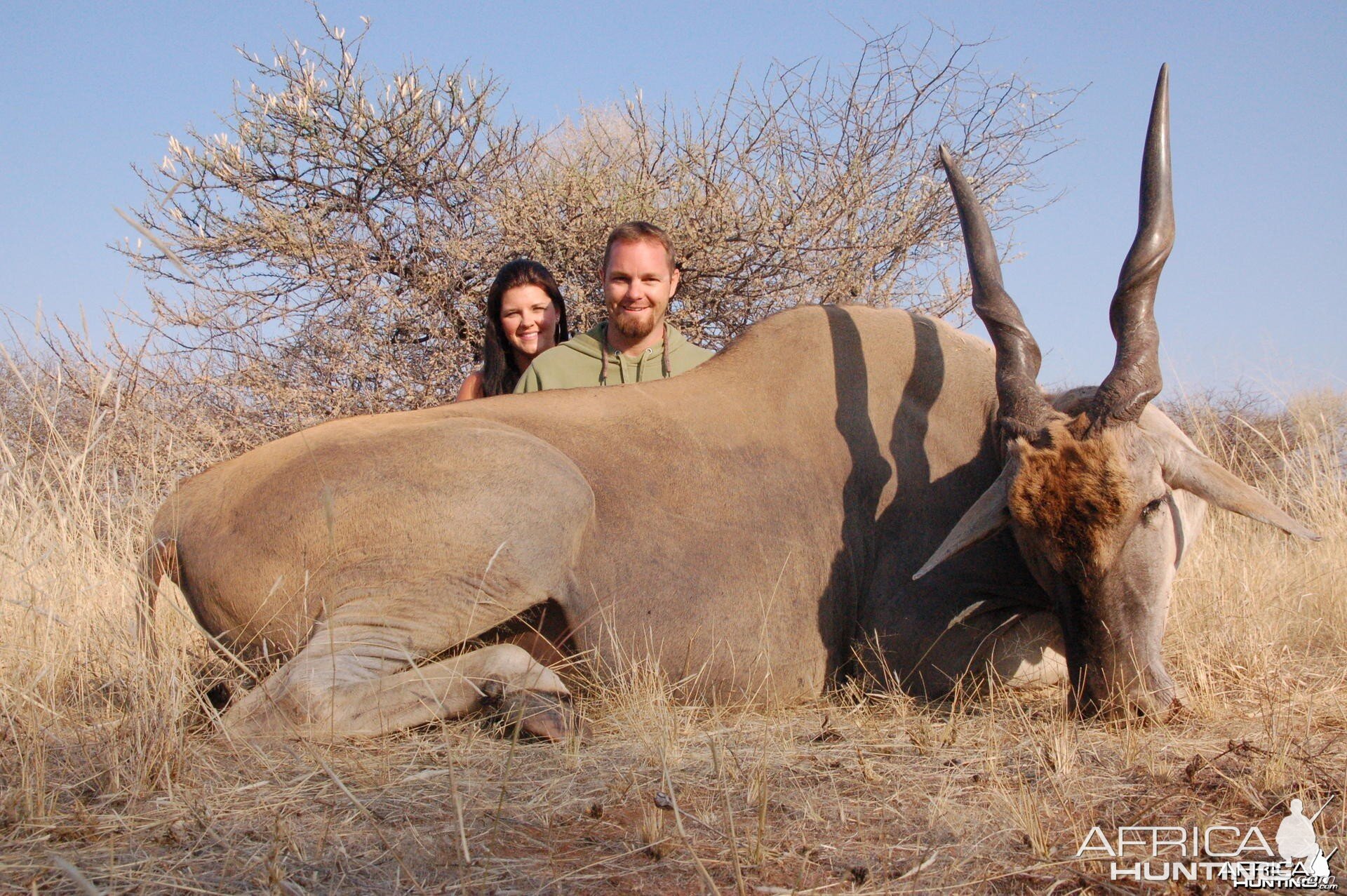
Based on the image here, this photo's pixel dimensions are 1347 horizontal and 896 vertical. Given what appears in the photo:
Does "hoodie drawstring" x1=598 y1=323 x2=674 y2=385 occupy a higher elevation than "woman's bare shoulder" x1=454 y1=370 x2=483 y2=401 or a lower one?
higher

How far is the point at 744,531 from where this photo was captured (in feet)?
13.2

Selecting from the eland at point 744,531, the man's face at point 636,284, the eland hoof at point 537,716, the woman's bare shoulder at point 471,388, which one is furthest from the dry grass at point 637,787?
the woman's bare shoulder at point 471,388

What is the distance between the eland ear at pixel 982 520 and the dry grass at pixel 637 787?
55 centimetres

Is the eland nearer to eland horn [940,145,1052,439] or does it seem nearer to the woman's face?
eland horn [940,145,1052,439]

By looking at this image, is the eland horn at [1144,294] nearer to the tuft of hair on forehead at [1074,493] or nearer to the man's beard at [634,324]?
the tuft of hair on forehead at [1074,493]

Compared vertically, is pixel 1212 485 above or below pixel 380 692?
above

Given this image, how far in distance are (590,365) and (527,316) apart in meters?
0.79

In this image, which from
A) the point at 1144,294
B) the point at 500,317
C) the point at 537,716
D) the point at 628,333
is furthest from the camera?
the point at 500,317

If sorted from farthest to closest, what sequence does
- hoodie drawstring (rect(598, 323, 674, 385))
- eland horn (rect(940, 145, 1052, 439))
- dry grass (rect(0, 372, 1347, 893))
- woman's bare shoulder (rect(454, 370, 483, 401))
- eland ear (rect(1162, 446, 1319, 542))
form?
1. woman's bare shoulder (rect(454, 370, 483, 401))
2. hoodie drawstring (rect(598, 323, 674, 385))
3. eland horn (rect(940, 145, 1052, 439))
4. eland ear (rect(1162, 446, 1319, 542))
5. dry grass (rect(0, 372, 1347, 893))

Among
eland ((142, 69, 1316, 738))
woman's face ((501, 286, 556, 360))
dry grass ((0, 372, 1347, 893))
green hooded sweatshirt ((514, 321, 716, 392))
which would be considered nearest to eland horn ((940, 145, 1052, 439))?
eland ((142, 69, 1316, 738))

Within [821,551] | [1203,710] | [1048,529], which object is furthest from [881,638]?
[1203,710]

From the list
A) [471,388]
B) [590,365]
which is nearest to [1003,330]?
[590,365]

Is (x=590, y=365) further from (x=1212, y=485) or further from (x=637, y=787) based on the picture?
(x=637, y=787)

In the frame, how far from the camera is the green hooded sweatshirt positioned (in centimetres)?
602
